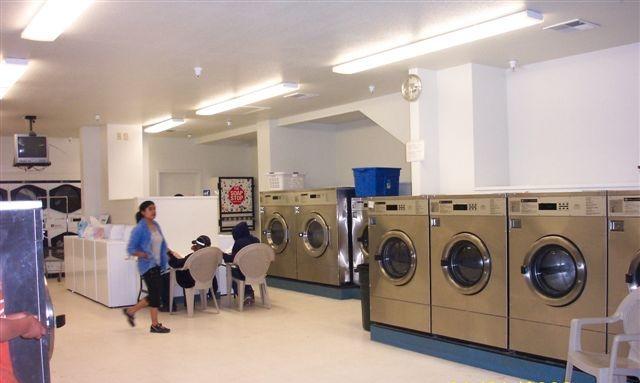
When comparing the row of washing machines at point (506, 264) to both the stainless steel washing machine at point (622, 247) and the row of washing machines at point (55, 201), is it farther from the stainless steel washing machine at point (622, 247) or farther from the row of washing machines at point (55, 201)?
the row of washing machines at point (55, 201)

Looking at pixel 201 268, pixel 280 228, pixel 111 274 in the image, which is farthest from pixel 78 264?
pixel 280 228

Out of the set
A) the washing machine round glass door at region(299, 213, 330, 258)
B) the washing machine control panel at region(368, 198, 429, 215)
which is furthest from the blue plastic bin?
the washing machine round glass door at region(299, 213, 330, 258)

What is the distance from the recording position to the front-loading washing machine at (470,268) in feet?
15.8

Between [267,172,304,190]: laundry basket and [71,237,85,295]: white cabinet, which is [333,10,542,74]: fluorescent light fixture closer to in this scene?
[267,172,304,190]: laundry basket

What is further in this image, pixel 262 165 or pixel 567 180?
pixel 262 165

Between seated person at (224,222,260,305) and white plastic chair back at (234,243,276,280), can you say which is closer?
white plastic chair back at (234,243,276,280)

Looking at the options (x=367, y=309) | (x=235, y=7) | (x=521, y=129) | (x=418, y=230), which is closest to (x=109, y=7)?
(x=235, y=7)

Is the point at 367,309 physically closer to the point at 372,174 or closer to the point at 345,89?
the point at 372,174

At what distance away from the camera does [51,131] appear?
1107cm

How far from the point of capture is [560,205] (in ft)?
14.4

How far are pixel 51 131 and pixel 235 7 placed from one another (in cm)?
814

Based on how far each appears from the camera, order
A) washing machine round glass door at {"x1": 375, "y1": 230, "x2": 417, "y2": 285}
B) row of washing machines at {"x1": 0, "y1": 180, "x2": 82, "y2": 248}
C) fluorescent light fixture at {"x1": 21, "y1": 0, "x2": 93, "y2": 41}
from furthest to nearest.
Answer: row of washing machines at {"x1": 0, "y1": 180, "x2": 82, "y2": 248} → washing machine round glass door at {"x1": 375, "y1": 230, "x2": 417, "y2": 285} → fluorescent light fixture at {"x1": 21, "y1": 0, "x2": 93, "y2": 41}

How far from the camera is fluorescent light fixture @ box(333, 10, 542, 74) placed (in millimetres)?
4566

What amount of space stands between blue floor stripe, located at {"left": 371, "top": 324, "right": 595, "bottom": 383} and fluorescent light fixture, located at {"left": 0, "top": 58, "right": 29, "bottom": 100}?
13.9 ft
